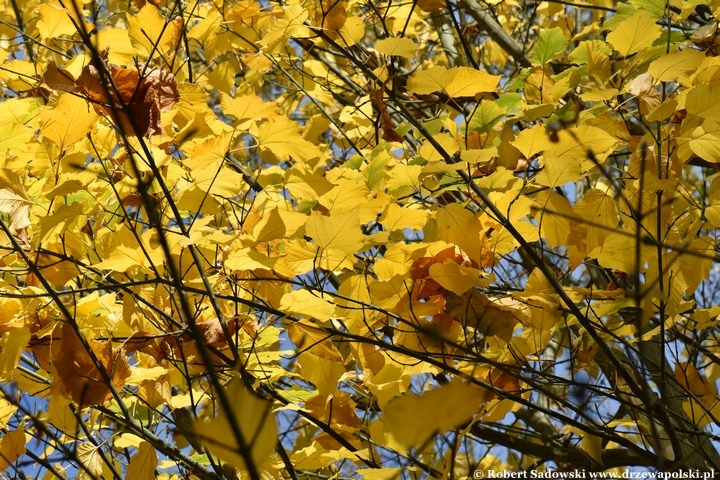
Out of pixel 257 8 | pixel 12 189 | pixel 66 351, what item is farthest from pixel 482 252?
pixel 257 8

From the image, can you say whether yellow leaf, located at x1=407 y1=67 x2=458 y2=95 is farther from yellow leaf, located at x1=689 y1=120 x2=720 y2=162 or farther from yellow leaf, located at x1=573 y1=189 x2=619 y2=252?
yellow leaf, located at x1=689 y1=120 x2=720 y2=162

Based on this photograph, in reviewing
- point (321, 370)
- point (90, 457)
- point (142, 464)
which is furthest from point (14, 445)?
point (321, 370)

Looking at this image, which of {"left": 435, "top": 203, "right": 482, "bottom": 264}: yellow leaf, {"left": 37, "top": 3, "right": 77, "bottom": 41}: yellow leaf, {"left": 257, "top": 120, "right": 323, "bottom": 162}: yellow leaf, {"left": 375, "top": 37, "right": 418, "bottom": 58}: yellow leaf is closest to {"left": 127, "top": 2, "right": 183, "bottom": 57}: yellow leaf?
{"left": 37, "top": 3, "right": 77, "bottom": 41}: yellow leaf

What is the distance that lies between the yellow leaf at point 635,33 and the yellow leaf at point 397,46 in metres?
0.42

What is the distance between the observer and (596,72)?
4.93ft

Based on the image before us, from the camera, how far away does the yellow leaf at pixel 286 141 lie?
1283mm

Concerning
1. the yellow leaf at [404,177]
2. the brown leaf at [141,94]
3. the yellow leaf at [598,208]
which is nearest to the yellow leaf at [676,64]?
the yellow leaf at [598,208]

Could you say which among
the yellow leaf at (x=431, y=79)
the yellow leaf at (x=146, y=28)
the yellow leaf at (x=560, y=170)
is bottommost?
the yellow leaf at (x=560, y=170)

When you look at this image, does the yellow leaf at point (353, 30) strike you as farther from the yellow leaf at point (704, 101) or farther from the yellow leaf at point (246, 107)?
the yellow leaf at point (704, 101)

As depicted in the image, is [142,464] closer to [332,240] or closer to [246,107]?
[332,240]

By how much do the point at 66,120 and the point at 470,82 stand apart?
2.45ft

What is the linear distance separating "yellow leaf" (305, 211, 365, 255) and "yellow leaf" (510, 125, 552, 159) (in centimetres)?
33

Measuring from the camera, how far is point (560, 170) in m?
1.16

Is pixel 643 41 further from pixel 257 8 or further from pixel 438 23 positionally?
pixel 438 23
